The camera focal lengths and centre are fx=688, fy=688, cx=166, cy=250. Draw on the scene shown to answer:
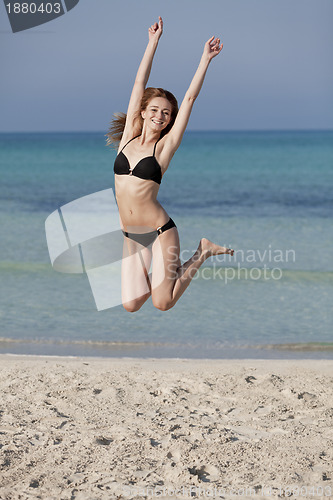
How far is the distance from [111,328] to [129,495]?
468cm

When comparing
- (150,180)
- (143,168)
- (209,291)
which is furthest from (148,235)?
(209,291)

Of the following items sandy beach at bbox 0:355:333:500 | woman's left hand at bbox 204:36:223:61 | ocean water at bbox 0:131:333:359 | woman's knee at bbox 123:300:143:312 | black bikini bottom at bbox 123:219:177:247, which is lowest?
ocean water at bbox 0:131:333:359


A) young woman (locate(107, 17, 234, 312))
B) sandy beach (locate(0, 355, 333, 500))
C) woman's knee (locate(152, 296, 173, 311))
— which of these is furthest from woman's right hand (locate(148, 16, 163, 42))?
sandy beach (locate(0, 355, 333, 500))

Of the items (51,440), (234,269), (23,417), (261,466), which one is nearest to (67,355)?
(23,417)

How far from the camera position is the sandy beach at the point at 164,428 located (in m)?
4.77

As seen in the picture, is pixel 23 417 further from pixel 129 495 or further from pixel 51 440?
pixel 129 495

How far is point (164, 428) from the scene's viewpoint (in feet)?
18.7

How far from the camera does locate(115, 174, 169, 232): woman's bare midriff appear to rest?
199 inches

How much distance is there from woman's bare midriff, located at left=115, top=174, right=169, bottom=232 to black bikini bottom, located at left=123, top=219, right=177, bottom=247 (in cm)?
3

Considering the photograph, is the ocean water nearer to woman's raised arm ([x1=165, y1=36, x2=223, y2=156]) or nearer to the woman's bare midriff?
the woman's bare midriff

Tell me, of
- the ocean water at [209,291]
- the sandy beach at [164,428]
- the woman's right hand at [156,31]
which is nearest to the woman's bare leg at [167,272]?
the sandy beach at [164,428]

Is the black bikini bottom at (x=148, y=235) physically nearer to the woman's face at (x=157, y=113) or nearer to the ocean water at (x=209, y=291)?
the woman's face at (x=157, y=113)

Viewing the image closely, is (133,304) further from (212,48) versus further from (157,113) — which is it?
(212,48)

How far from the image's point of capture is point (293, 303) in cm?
1073
